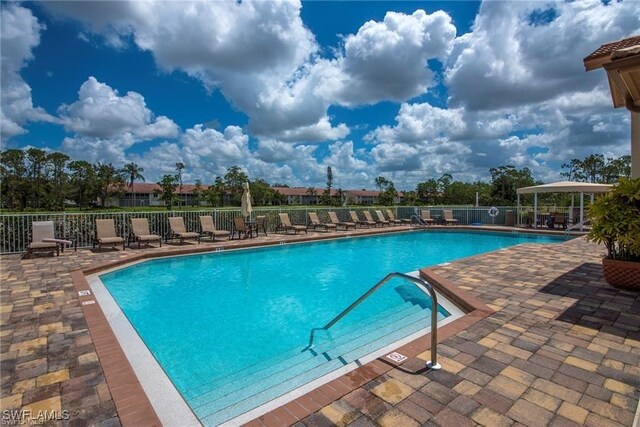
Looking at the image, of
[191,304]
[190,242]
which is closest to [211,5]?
[190,242]

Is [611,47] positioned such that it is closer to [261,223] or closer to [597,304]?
[597,304]

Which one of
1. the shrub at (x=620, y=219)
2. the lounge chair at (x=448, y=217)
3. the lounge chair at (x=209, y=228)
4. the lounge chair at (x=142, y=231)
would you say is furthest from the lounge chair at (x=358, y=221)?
the shrub at (x=620, y=219)

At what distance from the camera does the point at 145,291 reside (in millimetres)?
6660

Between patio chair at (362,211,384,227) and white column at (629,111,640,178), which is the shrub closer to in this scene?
white column at (629,111,640,178)

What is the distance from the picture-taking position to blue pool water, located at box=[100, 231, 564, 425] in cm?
348

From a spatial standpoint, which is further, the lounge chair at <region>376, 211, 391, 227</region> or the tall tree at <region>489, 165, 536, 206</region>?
the tall tree at <region>489, 165, 536, 206</region>

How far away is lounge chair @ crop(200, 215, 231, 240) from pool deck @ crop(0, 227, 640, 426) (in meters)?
6.57

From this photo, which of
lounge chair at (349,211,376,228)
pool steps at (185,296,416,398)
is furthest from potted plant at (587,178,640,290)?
lounge chair at (349,211,376,228)

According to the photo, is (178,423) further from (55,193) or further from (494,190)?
(55,193)

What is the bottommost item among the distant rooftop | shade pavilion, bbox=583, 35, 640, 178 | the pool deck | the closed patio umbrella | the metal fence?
the pool deck

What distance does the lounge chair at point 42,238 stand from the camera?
8297 mm

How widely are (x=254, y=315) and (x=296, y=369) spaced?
6.56ft

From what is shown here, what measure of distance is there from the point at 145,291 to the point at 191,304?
1.38 metres

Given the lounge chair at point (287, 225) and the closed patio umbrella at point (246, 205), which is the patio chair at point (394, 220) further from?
the closed patio umbrella at point (246, 205)
